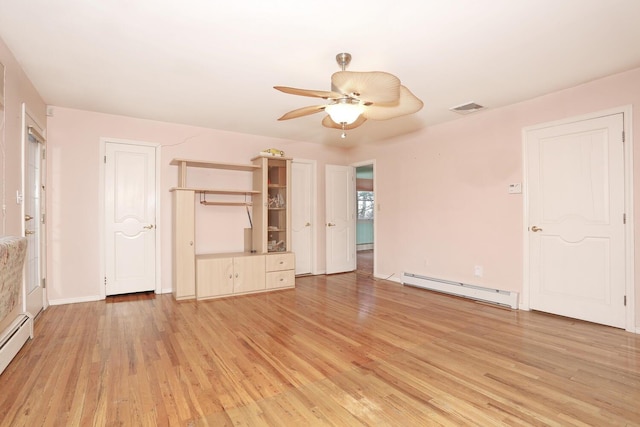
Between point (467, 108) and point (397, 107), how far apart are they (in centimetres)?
192

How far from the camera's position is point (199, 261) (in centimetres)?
423

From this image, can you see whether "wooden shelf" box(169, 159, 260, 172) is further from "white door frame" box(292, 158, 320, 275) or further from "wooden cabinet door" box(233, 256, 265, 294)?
"wooden cabinet door" box(233, 256, 265, 294)

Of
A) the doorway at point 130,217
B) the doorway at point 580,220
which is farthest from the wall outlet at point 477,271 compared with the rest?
the doorway at point 130,217

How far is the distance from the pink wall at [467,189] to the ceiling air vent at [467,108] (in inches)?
7.8

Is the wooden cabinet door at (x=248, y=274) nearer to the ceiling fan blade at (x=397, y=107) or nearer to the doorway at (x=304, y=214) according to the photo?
the doorway at (x=304, y=214)

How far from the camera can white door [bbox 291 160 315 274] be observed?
5711 millimetres

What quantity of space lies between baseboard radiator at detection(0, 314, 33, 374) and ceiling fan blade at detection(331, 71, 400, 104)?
2.97 m

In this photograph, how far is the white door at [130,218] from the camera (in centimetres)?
432

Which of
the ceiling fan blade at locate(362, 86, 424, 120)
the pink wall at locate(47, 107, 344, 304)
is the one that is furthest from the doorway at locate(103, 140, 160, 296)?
the ceiling fan blade at locate(362, 86, 424, 120)

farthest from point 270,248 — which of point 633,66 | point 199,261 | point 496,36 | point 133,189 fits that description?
point 633,66

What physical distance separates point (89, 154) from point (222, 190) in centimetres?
172

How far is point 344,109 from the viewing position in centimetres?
234

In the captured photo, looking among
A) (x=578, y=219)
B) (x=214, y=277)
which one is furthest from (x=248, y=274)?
(x=578, y=219)

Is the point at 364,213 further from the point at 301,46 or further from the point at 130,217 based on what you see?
the point at 301,46
